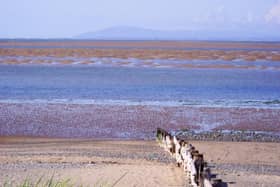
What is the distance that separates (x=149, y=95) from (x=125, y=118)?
23.8 ft

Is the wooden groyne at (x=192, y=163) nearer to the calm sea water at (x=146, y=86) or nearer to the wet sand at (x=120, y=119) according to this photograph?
the wet sand at (x=120, y=119)

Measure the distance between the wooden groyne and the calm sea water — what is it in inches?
448

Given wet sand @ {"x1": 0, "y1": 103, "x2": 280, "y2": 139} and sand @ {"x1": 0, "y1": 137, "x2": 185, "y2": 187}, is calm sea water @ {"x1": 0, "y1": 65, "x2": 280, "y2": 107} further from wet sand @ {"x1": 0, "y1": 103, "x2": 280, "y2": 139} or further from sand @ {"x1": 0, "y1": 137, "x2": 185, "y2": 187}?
sand @ {"x1": 0, "y1": 137, "x2": 185, "y2": 187}

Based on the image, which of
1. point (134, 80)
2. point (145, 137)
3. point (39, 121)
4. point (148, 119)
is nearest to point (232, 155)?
point (145, 137)

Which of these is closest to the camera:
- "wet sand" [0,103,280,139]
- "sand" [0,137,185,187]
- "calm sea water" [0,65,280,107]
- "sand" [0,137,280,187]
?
"sand" [0,137,185,187]

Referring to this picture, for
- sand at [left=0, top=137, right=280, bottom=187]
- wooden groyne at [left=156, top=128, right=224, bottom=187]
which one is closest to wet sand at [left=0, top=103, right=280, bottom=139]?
sand at [left=0, top=137, right=280, bottom=187]

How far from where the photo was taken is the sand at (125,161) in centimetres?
1120

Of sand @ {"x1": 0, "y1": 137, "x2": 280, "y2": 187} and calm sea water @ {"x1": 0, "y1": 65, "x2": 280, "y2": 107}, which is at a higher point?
sand @ {"x1": 0, "y1": 137, "x2": 280, "y2": 187}

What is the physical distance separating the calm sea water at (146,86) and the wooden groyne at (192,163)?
448 inches

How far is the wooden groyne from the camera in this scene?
374 inches

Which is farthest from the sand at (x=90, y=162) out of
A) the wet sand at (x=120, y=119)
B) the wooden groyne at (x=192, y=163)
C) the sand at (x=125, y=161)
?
the wet sand at (x=120, y=119)

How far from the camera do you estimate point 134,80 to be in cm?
3566

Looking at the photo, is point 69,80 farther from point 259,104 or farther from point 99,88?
point 259,104

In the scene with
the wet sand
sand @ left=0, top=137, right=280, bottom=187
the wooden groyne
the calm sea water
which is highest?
the wooden groyne
